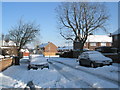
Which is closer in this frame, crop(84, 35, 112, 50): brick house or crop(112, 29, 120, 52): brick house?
crop(112, 29, 120, 52): brick house

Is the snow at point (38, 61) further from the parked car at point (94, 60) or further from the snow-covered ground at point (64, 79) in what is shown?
the parked car at point (94, 60)

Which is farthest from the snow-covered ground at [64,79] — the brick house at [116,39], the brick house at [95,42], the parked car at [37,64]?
the brick house at [95,42]

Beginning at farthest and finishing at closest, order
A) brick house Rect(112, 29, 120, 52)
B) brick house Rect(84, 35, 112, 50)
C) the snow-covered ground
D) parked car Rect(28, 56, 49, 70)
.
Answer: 1. brick house Rect(84, 35, 112, 50)
2. brick house Rect(112, 29, 120, 52)
3. parked car Rect(28, 56, 49, 70)
4. the snow-covered ground

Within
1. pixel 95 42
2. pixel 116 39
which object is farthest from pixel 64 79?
pixel 95 42

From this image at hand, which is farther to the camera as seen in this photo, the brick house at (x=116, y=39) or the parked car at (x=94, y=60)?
the brick house at (x=116, y=39)

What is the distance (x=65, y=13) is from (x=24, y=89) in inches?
1433

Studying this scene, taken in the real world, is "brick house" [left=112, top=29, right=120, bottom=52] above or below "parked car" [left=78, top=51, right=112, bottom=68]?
above

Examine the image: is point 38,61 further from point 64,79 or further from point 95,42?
point 95,42

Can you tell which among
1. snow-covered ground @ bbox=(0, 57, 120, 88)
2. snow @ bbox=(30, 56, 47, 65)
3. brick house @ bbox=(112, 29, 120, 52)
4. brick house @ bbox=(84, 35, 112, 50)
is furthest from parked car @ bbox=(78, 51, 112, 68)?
brick house @ bbox=(84, 35, 112, 50)

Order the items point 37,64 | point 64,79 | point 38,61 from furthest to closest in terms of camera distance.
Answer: point 38,61 < point 37,64 < point 64,79

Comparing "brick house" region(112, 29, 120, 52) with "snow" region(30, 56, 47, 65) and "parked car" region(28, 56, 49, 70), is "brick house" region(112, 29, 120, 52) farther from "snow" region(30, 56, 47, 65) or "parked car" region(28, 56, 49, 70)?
"parked car" region(28, 56, 49, 70)

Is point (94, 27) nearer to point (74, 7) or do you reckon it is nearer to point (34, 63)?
point (74, 7)

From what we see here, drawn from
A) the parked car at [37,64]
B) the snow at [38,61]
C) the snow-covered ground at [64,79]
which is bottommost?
the snow-covered ground at [64,79]

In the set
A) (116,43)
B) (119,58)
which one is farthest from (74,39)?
(119,58)
